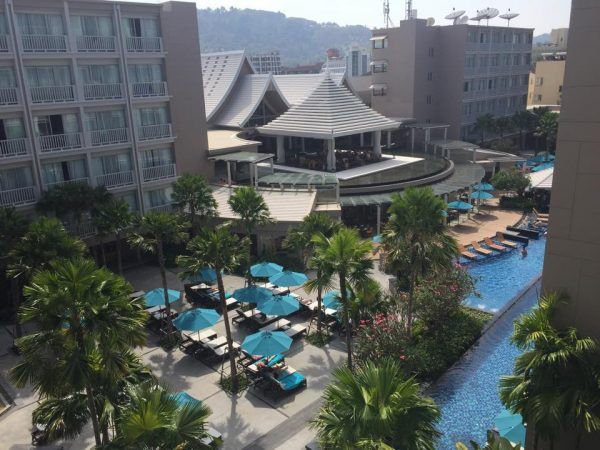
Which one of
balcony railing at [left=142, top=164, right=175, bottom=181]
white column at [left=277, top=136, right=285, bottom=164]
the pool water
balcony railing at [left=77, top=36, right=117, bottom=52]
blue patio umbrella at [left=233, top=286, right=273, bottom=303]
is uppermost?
balcony railing at [left=77, top=36, right=117, bottom=52]

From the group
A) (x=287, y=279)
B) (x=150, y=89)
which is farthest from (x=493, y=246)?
(x=150, y=89)

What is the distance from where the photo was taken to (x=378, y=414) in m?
11.1

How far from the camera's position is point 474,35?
65188 millimetres

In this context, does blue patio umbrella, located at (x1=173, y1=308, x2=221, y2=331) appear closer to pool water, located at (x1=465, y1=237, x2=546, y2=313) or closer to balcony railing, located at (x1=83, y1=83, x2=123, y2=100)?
pool water, located at (x1=465, y1=237, x2=546, y2=313)

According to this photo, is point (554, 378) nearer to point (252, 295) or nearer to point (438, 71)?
point (252, 295)

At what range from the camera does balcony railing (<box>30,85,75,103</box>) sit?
29922 millimetres

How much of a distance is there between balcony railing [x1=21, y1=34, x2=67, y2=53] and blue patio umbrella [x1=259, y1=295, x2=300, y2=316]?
66.4 feet

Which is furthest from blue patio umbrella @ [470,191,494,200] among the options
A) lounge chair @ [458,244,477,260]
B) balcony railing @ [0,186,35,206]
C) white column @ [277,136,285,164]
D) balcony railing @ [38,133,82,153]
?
balcony railing @ [0,186,35,206]

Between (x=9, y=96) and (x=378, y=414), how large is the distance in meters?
28.2

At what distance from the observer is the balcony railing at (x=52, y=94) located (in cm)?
2992

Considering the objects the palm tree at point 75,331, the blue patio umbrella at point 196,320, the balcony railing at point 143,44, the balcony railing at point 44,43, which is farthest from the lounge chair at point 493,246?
the balcony railing at point 44,43

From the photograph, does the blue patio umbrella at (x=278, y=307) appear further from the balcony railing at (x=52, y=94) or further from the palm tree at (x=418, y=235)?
the balcony railing at (x=52, y=94)

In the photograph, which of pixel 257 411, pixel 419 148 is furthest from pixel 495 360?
pixel 419 148

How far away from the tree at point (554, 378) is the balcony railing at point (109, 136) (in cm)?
2865
